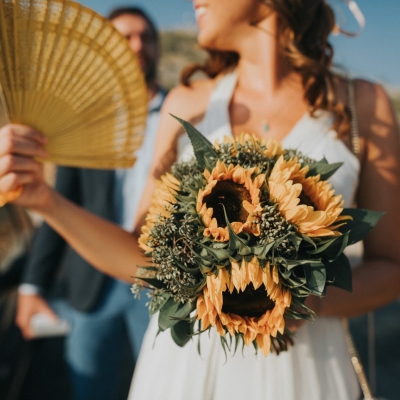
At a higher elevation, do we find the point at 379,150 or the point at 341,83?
the point at 341,83

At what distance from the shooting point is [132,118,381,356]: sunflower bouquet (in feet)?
2.68

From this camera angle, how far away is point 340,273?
959mm

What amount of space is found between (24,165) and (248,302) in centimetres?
73

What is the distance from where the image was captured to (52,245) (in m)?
2.49

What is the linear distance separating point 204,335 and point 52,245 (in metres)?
1.54

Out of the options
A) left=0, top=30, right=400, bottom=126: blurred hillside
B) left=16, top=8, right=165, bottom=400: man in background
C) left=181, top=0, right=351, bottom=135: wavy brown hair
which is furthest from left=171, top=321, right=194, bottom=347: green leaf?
left=0, top=30, right=400, bottom=126: blurred hillside

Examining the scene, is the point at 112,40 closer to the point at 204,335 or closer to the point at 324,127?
the point at 324,127

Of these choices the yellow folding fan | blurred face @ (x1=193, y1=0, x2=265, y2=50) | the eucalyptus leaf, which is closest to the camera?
the eucalyptus leaf

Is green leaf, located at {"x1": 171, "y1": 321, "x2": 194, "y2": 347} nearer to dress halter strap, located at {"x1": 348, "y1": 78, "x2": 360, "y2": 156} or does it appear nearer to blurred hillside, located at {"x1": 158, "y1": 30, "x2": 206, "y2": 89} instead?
dress halter strap, located at {"x1": 348, "y1": 78, "x2": 360, "y2": 156}

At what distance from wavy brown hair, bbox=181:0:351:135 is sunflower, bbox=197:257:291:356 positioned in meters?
0.72

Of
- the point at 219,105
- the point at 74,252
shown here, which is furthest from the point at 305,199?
the point at 74,252

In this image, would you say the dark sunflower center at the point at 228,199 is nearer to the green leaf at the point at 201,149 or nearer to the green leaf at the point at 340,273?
the green leaf at the point at 201,149

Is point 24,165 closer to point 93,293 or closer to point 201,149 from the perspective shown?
point 201,149

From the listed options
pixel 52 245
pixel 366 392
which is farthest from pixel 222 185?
pixel 52 245
